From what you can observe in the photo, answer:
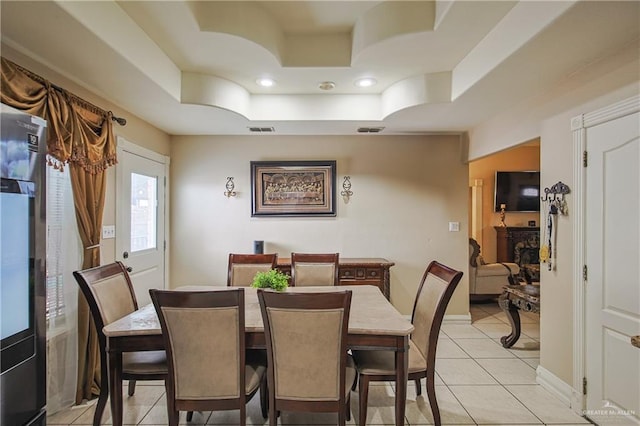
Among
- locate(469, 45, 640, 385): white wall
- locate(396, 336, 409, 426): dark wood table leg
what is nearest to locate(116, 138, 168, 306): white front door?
locate(396, 336, 409, 426): dark wood table leg

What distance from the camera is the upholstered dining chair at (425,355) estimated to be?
189 cm

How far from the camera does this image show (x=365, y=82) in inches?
116

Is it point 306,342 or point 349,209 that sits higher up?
point 349,209

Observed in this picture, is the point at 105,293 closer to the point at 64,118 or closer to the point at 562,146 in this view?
the point at 64,118

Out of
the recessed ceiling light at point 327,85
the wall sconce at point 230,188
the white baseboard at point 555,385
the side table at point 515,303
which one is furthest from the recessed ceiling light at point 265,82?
the white baseboard at point 555,385

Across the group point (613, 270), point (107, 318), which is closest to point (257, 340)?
point (107, 318)

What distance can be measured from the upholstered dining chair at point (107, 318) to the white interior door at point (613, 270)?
2.79 metres

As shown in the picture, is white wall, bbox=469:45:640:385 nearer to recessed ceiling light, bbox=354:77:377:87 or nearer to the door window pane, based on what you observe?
recessed ceiling light, bbox=354:77:377:87

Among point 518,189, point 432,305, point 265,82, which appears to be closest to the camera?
point 432,305

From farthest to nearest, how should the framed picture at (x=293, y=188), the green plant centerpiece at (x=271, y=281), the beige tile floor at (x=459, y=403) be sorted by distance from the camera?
the framed picture at (x=293, y=188), the green plant centerpiece at (x=271, y=281), the beige tile floor at (x=459, y=403)

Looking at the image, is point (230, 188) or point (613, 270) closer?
point (613, 270)

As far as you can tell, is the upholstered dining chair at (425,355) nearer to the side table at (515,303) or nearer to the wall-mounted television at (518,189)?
the side table at (515,303)

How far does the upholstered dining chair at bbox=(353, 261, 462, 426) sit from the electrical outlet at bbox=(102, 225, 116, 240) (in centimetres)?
234

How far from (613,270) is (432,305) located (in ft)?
3.72
